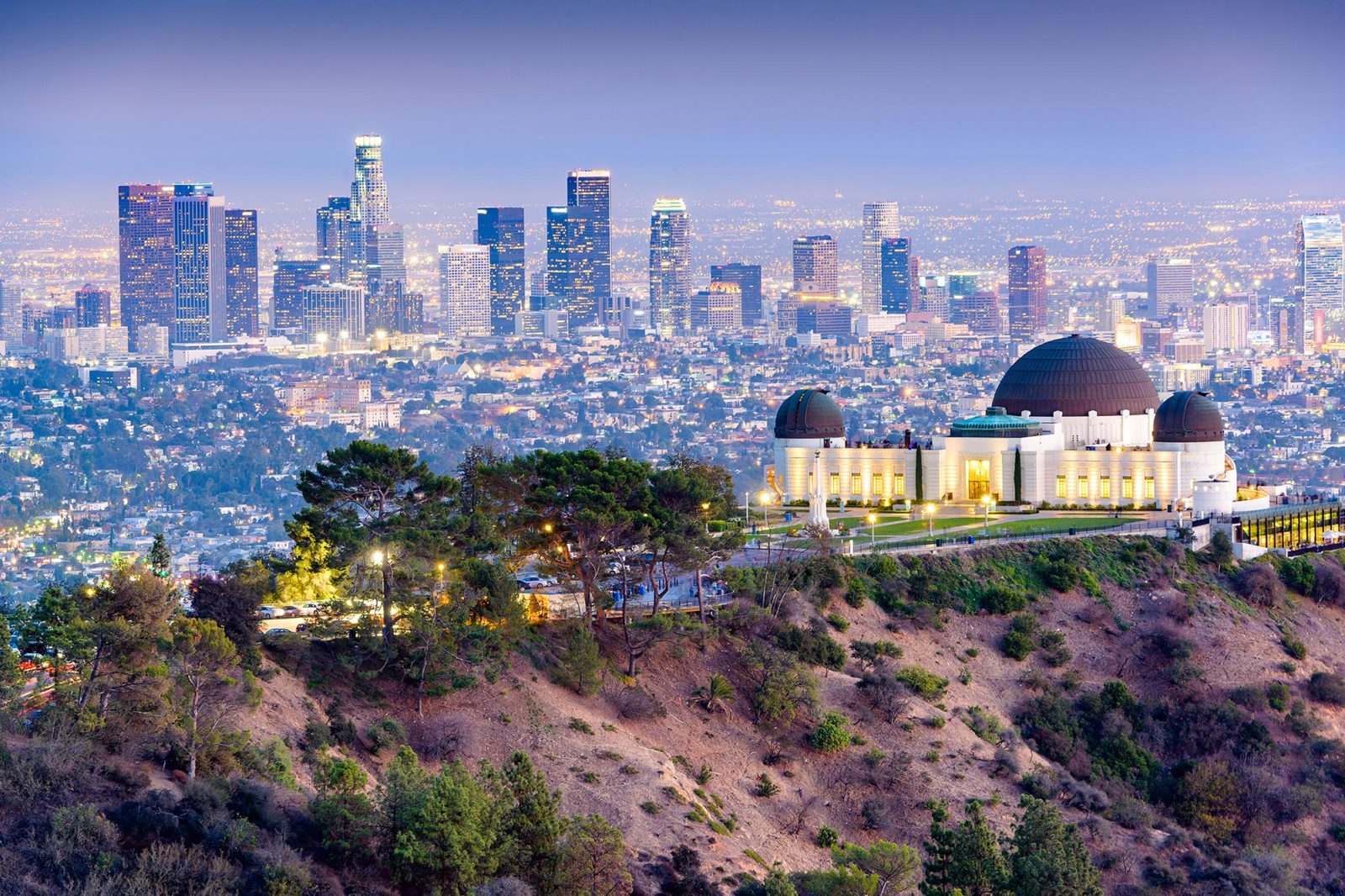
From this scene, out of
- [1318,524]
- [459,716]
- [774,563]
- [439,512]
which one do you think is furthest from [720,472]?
[1318,524]

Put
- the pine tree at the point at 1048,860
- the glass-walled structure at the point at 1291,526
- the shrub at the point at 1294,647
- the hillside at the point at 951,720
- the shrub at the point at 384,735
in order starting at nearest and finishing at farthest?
the pine tree at the point at 1048,860 → the shrub at the point at 384,735 → the hillside at the point at 951,720 → the shrub at the point at 1294,647 → the glass-walled structure at the point at 1291,526

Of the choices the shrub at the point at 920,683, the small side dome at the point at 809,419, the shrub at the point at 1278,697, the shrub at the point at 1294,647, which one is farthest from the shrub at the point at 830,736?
the small side dome at the point at 809,419

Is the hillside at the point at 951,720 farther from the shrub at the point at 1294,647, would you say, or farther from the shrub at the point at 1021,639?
the shrub at the point at 1294,647

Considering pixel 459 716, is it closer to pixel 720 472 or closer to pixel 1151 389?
pixel 720 472

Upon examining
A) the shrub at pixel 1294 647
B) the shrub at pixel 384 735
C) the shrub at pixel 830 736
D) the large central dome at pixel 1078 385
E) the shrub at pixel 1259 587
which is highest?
the large central dome at pixel 1078 385

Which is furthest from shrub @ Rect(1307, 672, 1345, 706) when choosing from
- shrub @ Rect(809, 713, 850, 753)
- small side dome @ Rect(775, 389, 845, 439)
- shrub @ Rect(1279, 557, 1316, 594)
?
small side dome @ Rect(775, 389, 845, 439)
